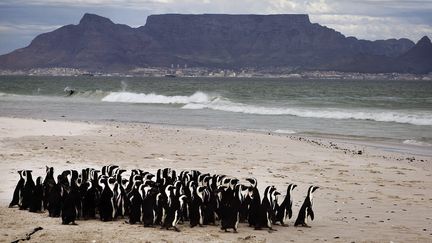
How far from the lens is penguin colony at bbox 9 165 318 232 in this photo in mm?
9109

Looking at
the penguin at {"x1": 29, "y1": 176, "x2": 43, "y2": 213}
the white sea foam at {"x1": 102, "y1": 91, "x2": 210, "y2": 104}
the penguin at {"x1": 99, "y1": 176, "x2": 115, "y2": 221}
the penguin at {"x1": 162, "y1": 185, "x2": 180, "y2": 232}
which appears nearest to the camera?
the penguin at {"x1": 162, "y1": 185, "x2": 180, "y2": 232}

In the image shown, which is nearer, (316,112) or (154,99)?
(316,112)

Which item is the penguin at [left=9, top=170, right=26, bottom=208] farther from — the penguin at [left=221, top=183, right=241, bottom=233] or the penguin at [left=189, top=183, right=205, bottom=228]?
the penguin at [left=221, top=183, right=241, bottom=233]

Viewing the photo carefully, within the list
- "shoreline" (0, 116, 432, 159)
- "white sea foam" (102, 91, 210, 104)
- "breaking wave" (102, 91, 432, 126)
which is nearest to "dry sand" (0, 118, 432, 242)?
"shoreline" (0, 116, 432, 159)

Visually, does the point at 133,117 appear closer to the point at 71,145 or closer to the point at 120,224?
the point at 71,145

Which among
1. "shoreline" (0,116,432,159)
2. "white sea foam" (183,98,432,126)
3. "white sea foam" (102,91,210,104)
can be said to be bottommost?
"shoreline" (0,116,432,159)

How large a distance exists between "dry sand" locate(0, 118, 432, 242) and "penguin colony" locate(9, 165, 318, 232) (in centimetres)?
17

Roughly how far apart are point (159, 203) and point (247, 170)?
5.33 m

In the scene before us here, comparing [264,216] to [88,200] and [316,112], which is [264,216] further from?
[316,112]

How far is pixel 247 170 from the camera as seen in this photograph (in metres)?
14.2

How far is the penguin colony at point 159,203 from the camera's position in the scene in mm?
9109

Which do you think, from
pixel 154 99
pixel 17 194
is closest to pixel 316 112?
pixel 154 99

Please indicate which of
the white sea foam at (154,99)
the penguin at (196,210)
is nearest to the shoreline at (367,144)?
the penguin at (196,210)

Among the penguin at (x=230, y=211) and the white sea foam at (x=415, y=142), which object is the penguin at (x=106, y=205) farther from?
the white sea foam at (x=415, y=142)
